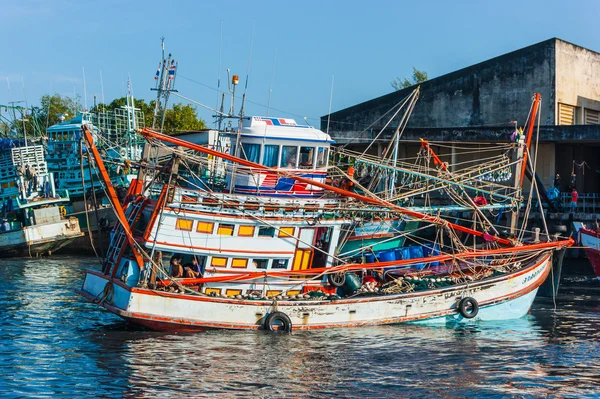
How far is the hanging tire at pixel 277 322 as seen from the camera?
20.6m

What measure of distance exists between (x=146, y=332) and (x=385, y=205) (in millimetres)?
7525

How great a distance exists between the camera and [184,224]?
2048 centimetres

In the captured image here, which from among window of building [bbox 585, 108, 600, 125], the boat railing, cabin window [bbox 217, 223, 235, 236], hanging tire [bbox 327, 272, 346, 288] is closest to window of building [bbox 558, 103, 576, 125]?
window of building [bbox 585, 108, 600, 125]

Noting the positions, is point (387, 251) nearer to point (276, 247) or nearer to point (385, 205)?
point (385, 205)

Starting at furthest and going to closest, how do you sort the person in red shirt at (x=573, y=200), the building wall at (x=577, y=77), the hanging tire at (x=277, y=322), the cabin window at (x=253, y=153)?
the building wall at (x=577, y=77), the person in red shirt at (x=573, y=200), the cabin window at (x=253, y=153), the hanging tire at (x=277, y=322)

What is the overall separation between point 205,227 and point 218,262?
1097mm

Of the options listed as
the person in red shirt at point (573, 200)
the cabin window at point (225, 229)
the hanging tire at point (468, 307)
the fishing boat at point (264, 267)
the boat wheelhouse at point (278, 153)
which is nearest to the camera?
the fishing boat at point (264, 267)

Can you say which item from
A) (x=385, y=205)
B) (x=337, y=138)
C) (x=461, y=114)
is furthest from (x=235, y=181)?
(x=461, y=114)

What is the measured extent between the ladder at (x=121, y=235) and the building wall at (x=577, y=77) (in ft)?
96.8

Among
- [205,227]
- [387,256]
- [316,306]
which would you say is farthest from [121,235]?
[387,256]

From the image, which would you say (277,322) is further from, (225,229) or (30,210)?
(30,210)

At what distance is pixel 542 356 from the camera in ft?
62.9

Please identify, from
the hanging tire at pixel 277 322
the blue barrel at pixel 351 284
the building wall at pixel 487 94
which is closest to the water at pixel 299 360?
the hanging tire at pixel 277 322

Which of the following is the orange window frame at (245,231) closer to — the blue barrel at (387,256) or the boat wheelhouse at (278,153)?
the boat wheelhouse at (278,153)
